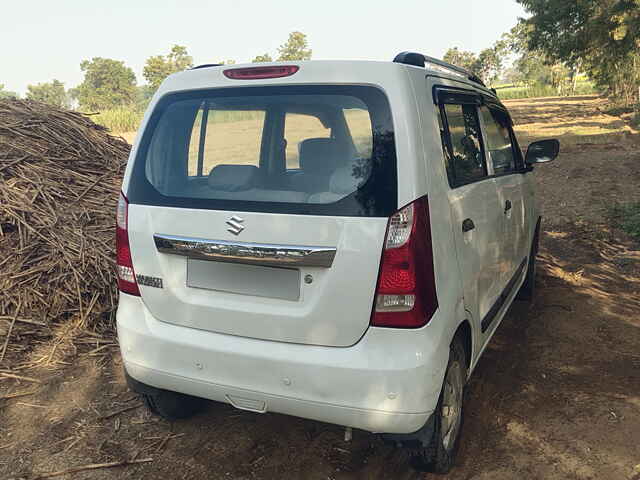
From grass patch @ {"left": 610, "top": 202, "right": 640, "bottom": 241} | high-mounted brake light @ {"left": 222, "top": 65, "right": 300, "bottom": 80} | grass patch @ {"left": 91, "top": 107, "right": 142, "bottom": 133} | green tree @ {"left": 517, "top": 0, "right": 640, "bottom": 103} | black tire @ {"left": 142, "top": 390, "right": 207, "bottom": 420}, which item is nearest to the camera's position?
high-mounted brake light @ {"left": 222, "top": 65, "right": 300, "bottom": 80}

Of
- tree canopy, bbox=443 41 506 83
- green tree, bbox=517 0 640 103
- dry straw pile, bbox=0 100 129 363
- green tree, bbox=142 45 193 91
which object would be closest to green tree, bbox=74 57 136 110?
green tree, bbox=142 45 193 91

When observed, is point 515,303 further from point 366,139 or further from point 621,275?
point 366,139

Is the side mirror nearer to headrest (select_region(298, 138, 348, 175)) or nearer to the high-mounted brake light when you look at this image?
headrest (select_region(298, 138, 348, 175))

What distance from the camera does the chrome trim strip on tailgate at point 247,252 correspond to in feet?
7.07

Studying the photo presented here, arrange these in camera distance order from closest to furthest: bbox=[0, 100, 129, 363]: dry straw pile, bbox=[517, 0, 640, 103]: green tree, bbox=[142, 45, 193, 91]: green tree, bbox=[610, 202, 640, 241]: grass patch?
bbox=[0, 100, 129, 363]: dry straw pile → bbox=[610, 202, 640, 241]: grass patch → bbox=[517, 0, 640, 103]: green tree → bbox=[142, 45, 193, 91]: green tree

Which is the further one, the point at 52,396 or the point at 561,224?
the point at 561,224

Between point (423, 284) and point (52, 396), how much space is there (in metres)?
2.92

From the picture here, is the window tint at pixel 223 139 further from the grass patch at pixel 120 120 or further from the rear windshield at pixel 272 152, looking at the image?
the grass patch at pixel 120 120

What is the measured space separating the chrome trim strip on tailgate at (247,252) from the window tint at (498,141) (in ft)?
5.93

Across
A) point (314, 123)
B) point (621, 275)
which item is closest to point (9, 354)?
point (314, 123)

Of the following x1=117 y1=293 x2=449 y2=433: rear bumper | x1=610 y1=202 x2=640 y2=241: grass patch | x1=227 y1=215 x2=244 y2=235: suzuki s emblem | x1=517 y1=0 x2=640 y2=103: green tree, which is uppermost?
x1=517 y1=0 x2=640 y2=103: green tree

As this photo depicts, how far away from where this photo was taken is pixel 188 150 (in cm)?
270

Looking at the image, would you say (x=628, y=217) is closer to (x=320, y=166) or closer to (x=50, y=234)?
(x=320, y=166)

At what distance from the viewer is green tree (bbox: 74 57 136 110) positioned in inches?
3684
